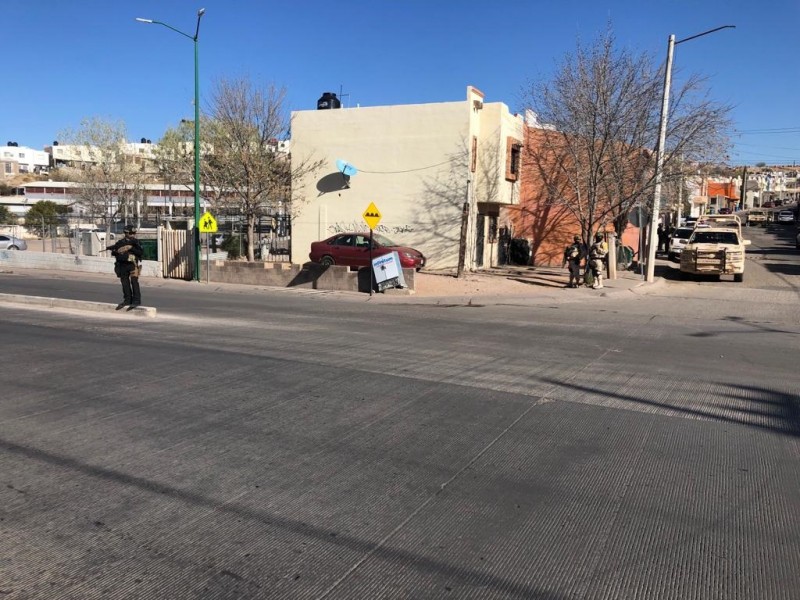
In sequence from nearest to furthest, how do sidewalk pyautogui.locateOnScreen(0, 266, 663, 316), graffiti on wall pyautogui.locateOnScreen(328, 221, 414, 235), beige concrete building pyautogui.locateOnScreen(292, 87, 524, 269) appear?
sidewalk pyautogui.locateOnScreen(0, 266, 663, 316) → beige concrete building pyautogui.locateOnScreen(292, 87, 524, 269) → graffiti on wall pyautogui.locateOnScreen(328, 221, 414, 235)

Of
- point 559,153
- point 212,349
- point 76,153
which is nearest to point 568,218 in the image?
point 559,153

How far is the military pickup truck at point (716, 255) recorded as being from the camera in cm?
2244

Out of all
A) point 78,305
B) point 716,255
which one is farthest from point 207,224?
point 716,255

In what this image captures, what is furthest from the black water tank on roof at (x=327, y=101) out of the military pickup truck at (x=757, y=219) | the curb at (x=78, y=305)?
the military pickup truck at (x=757, y=219)

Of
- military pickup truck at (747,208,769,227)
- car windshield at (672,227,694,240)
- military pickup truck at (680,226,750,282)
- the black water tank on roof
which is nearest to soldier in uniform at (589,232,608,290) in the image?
military pickup truck at (680,226,750,282)

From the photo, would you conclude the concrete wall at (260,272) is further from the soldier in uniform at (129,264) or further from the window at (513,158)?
the window at (513,158)

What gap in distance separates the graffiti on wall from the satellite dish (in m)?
2.09

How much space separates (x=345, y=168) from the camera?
86.2ft

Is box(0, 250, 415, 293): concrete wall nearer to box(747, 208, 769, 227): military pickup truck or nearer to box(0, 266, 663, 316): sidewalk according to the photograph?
box(0, 266, 663, 316): sidewalk

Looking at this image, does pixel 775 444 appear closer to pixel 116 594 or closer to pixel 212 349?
pixel 116 594

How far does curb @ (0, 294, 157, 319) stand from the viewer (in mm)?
13086

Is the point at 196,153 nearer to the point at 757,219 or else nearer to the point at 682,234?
the point at 682,234

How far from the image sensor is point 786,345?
10547mm

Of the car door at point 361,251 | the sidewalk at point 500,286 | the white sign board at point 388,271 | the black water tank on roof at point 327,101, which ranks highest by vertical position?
the black water tank on roof at point 327,101
